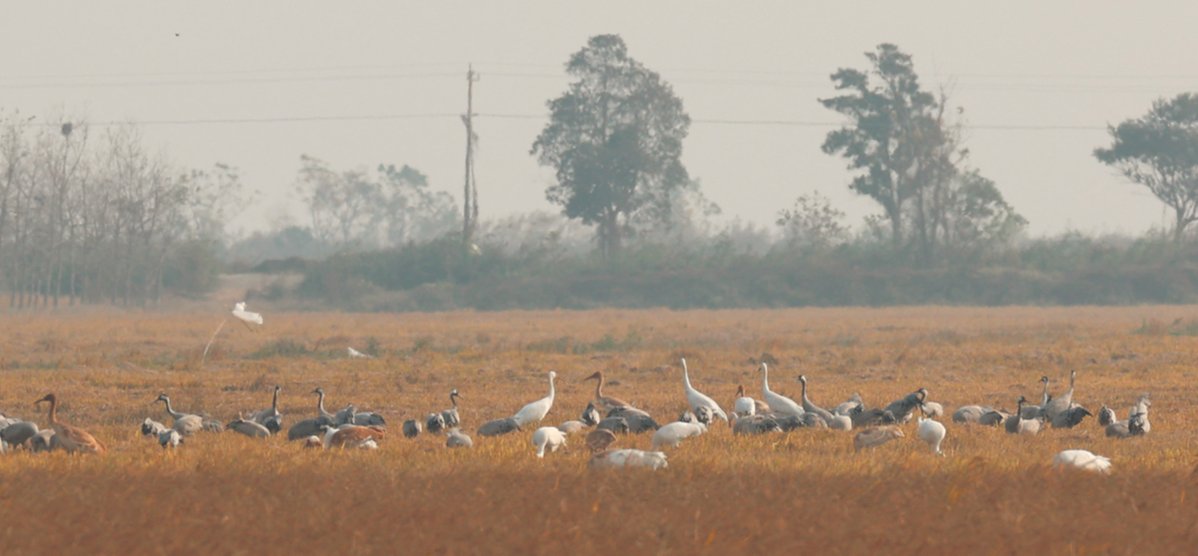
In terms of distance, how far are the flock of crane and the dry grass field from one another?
0.71 feet

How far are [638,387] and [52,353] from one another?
42.8 feet

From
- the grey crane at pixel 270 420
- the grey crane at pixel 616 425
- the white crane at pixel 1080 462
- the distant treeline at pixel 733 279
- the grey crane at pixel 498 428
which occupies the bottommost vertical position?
the grey crane at pixel 270 420

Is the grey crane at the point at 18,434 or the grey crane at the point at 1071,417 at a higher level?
the grey crane at the point at 1071,417

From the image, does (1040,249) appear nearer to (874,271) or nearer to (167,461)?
(874,271)

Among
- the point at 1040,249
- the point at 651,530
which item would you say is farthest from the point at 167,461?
the point at 1040,249

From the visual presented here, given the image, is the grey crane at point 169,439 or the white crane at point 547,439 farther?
the grey crane at point 169,439

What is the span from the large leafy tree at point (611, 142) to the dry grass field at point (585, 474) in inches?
1587

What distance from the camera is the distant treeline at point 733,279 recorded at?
64875mm

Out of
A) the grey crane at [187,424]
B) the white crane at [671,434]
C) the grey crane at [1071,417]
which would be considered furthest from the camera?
the grey crane at [1071,417]

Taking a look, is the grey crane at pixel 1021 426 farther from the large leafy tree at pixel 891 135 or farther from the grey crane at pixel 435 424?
the large leafy tree at pixel 891 135

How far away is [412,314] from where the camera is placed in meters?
58.1

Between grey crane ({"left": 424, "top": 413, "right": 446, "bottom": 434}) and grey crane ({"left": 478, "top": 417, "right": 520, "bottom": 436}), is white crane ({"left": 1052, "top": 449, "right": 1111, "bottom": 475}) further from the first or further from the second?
grey crane ({"left": 424, "top": 413, "right": 446, "bottom": 434})

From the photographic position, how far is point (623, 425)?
16.7m

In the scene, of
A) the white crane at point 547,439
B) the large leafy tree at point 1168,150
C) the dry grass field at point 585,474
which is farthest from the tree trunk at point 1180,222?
the white crane at point 547,439
